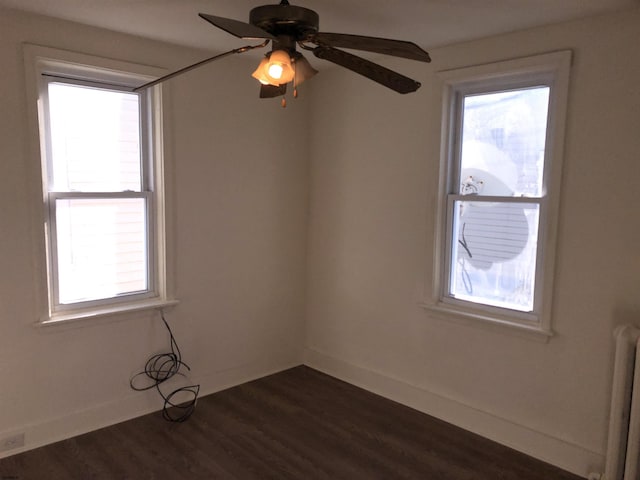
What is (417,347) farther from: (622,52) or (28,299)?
(28,299)

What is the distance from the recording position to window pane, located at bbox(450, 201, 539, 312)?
10.1 ft

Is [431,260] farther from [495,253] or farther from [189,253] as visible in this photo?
[189,253]

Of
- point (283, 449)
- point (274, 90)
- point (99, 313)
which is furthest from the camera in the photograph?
point (99, 313)

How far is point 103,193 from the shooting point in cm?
321

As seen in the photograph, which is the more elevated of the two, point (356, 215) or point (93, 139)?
point (93, 139)

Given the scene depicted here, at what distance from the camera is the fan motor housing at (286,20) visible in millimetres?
1799

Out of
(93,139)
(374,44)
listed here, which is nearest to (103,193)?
(93,139)

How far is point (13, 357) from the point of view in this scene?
114 inches

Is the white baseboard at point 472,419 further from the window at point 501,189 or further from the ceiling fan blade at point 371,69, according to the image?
the ceiling fan blade at point 371,69

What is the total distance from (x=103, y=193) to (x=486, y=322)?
2611mm

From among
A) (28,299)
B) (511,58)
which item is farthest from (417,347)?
(28,299)

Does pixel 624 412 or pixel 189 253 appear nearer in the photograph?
pixel 624 412

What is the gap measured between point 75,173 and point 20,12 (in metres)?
0.93

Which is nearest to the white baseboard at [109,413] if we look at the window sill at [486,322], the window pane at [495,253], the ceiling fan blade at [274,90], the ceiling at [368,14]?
the window sill at [486,322]
